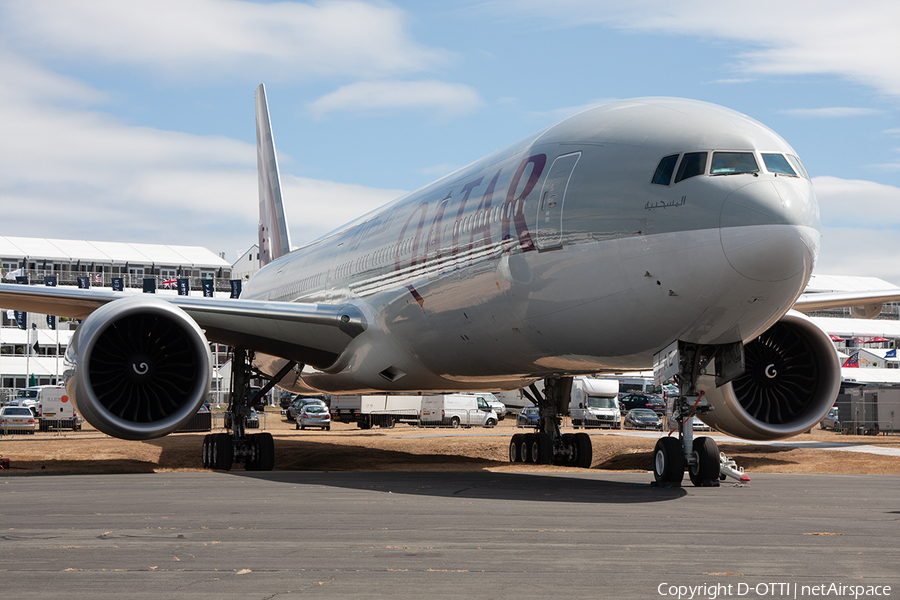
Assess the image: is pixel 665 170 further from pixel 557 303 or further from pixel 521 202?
pixel 521 202

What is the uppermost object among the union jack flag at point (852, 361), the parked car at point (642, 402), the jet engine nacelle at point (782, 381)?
the union jack flag at point (852, 361)

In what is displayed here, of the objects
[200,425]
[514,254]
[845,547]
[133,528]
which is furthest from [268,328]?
[200,425]

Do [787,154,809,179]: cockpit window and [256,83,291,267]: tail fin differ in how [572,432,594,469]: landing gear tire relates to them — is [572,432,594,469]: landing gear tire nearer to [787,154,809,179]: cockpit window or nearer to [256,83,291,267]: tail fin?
[787,154,809,179]: cockpit window

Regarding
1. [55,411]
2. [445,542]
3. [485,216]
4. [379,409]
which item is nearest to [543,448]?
[485,216]

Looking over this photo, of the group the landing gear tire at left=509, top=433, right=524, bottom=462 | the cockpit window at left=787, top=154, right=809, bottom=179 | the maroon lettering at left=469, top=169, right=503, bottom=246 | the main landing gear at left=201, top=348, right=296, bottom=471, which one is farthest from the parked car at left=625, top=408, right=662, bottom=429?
the cockpit window at left=787, top=154, right=809, bottom=179

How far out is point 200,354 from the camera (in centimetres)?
1485

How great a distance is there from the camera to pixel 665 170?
35.0ft

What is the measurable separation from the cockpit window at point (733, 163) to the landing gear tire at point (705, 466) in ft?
12.5

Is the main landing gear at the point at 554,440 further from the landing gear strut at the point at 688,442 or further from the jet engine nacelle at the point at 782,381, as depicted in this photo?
the landing gear strut at the point at 688,442

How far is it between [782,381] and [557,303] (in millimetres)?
5671

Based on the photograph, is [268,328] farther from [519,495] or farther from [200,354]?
[519,495]

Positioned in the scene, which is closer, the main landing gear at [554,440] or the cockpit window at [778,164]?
the cockpit window at [778,164]

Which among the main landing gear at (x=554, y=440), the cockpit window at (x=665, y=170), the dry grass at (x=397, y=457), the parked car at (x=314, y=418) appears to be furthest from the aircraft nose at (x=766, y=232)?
the parked car at (x=314, y=418)

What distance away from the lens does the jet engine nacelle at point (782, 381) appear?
15.3 metres
